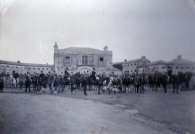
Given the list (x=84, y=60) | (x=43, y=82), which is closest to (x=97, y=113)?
(x=84, y=60)

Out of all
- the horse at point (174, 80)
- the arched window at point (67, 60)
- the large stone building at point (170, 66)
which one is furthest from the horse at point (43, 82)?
the horse at point (174, 80)

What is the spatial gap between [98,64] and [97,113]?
22.9 inches

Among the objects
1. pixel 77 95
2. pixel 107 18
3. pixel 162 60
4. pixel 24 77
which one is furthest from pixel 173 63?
pixel 24 77

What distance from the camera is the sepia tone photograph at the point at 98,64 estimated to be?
2.10 metres

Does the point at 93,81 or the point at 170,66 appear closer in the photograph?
the point at 170,66

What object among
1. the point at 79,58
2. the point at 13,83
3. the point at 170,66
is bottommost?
the point at 13,83

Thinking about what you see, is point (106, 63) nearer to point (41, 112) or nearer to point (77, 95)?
point (77, 95)

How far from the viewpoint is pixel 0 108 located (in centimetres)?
220

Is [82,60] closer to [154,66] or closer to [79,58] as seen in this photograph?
[79,58]

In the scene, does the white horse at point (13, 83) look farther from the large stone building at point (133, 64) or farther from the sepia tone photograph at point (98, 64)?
the large stone building at point (133, 64)

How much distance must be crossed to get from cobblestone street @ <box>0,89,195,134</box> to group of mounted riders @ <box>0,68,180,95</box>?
98 millimetres

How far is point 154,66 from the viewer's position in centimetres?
217

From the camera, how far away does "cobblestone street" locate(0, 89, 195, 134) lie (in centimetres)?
201

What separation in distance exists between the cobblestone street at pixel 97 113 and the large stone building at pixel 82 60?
311mm
